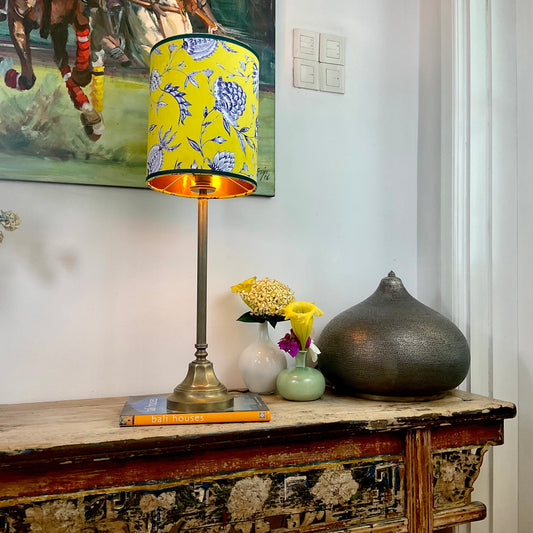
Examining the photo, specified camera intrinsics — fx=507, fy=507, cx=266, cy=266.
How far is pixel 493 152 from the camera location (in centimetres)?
141

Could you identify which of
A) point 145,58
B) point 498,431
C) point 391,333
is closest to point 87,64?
point 145,58

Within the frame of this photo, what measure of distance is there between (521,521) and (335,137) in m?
1.18

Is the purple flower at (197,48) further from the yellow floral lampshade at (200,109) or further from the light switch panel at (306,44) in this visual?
the light switch panel at (306,44)

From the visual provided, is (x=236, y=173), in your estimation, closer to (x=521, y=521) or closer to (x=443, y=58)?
(x=443, y=58)

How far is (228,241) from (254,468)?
63cm

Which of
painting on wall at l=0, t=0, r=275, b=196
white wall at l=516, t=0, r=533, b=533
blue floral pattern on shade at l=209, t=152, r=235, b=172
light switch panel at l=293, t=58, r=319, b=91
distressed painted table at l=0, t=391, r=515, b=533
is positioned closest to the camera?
distressed painted table at l=0, t=391, r=515, b=533

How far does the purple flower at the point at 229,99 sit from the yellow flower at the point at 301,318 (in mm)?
444

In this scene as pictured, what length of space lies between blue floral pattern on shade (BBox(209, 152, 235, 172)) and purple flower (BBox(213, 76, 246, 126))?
69 mm

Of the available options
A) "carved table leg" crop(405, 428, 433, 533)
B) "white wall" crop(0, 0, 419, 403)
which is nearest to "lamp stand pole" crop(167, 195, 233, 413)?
"white wall" crop(0, 0, 419, 403)

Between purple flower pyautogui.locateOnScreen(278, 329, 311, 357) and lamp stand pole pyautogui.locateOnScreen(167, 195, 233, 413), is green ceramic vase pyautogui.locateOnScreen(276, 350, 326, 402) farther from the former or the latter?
lamp stand pole pyautogui.locateOnScreen(167, 195, 233, 413)

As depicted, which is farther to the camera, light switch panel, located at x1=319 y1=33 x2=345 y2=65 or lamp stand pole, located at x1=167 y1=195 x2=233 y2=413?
light switch panel, located at x1=319 y1=33 x2=345 y2=65

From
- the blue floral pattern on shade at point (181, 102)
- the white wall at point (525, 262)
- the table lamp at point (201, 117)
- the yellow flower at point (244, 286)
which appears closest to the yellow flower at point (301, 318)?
the yellow flower at point (244, 286)

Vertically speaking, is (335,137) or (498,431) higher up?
(335,137)

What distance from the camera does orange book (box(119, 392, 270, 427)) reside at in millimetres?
951
